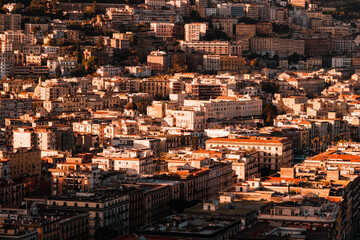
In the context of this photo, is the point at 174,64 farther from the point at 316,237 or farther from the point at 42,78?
the point at 316,237

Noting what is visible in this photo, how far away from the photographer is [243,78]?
13400 centimetres

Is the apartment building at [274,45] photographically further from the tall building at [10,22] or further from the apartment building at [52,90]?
the apartment building at [52,90]

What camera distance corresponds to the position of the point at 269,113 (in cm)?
11200

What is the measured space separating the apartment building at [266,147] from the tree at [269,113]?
25.6m

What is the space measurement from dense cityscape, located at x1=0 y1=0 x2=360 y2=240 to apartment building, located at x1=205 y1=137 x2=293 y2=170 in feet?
0.33

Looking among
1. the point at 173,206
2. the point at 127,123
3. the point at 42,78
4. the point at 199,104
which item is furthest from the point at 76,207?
the point at 42,78

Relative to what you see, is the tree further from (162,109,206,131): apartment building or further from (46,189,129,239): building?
(46,189,129,239): building

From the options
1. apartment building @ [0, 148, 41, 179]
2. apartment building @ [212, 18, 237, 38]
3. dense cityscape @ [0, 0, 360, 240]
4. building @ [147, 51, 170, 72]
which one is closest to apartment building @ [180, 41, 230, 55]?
dense cityscape @ [0, 0, 360, 240]

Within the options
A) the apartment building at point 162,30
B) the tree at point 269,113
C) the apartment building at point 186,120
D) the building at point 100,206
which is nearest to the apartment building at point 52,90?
the apartment building at point 186,120

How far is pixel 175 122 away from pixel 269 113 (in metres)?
14.9

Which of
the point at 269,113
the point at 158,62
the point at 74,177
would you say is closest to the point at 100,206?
the point at 74,177

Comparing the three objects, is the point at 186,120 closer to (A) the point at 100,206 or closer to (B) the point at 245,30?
(A) the point at 100,206

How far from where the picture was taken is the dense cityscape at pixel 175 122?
177 feet

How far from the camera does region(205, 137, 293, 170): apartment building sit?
80938 mm
